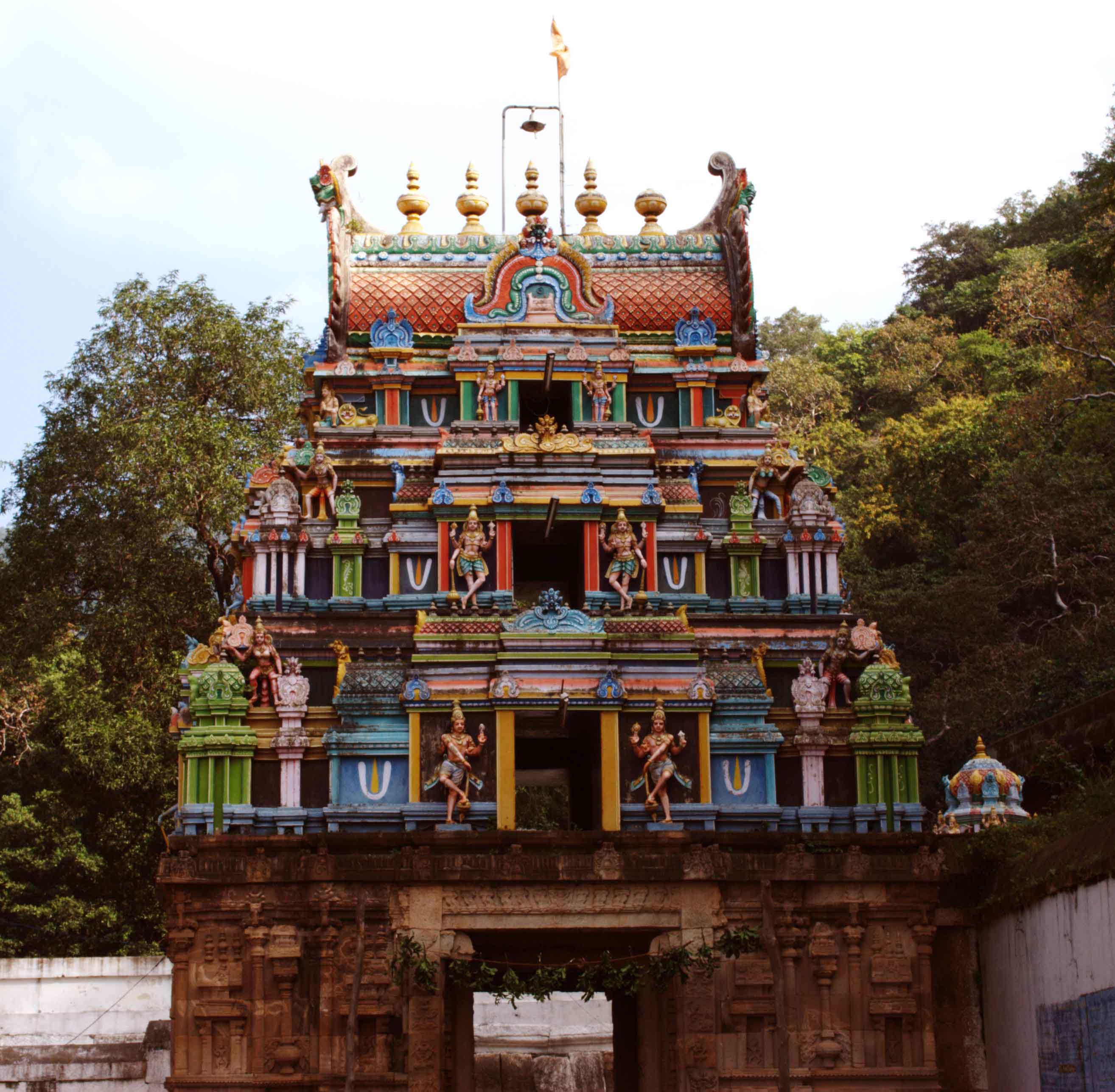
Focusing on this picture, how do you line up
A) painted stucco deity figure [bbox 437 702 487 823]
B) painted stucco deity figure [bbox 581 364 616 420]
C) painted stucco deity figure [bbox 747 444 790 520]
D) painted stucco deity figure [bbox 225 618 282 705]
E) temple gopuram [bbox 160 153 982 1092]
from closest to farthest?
temple gopuram [bbox 160 153 982 1092] → painted stucco deity figure [bbox 437 702 487 823] → painted stucco deity figure [bbox 225 618 282 705] → painted stucco deity figure [bbox 747 444 790 520] → painted stucco deity figure [bbox 581 364 616 420]

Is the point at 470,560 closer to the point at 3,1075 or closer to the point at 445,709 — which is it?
the point at 445,709

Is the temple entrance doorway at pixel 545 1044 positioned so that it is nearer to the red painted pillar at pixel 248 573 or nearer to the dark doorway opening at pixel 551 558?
the dark doorway opening at pixel 551 558

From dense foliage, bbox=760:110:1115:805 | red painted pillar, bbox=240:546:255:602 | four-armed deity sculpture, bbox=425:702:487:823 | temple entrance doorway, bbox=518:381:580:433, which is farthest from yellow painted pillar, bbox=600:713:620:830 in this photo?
dense foliage, bbox=760:110:1115:805

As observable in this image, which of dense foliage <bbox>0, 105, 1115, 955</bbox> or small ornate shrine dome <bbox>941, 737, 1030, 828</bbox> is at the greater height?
dense foliage <bbox>0, 105, 1115, 955</bbox>

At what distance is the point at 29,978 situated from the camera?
30750mm

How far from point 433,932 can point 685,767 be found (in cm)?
382

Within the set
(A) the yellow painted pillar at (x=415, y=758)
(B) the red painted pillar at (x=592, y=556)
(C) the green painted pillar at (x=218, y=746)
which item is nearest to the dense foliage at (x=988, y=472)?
(B) the red painted pillar at (x=592, y=556)

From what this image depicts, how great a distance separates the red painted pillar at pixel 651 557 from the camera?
23.8 meters

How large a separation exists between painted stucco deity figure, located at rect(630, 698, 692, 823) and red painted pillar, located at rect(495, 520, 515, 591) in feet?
8.69

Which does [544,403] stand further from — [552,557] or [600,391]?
[552,557]

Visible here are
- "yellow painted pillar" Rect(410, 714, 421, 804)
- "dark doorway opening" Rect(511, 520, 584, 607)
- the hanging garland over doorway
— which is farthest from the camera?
"dark doorway opening" Rect(511, 520, 584, 607)

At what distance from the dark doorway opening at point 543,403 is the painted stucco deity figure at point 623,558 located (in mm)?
2054

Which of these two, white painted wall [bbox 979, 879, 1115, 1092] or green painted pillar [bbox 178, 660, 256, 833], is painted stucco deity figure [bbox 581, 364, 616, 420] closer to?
green painted pillar [bbox 178, 660, 256, 833]

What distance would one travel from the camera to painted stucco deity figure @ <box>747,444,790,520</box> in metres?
24.8
